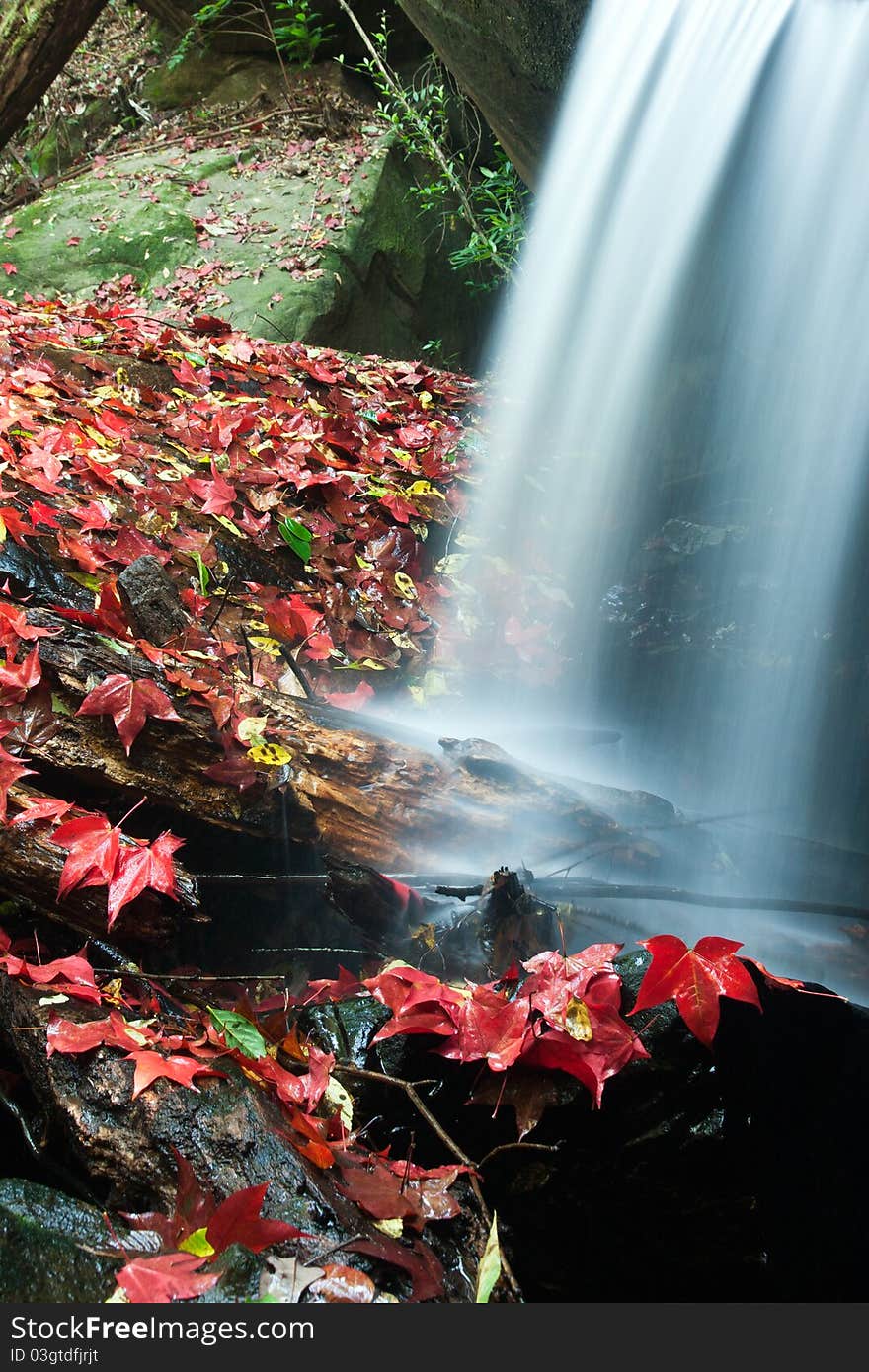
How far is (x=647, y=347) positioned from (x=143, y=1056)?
5319 millimetres

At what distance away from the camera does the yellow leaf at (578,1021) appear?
1.63m

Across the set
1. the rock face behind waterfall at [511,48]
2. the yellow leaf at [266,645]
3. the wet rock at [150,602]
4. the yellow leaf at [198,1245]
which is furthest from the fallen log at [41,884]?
the rock face behind waterfall at [511,48]

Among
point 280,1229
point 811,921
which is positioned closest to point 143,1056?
point 280,1229

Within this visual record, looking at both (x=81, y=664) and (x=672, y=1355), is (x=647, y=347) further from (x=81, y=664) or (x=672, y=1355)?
(x=672, y=1355)

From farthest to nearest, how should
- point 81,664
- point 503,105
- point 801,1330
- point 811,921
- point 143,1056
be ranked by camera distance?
point 503,105, point 811,921, point 81,664, point 143,1056, point 801,1330

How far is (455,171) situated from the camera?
7.54 meters

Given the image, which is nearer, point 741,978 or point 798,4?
point 741,978

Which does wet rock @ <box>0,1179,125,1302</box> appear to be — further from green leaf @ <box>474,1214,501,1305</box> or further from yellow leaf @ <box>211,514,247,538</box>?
yellow leaf @ <box>211,514,247,538</box>

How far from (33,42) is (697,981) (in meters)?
6.28

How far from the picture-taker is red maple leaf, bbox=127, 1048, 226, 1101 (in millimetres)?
1354

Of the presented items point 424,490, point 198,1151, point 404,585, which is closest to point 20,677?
point 198,1151

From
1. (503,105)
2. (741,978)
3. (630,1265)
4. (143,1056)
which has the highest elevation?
(503,105)

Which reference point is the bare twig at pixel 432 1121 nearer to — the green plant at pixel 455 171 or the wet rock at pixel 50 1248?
the wet rock at pixel 50 1248

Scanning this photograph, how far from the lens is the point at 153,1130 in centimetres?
131
